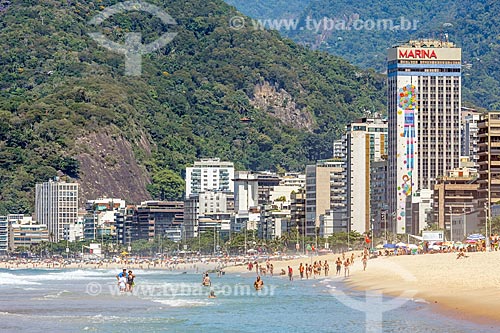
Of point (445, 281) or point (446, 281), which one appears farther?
point (445, 281)

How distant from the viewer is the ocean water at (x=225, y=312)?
52.4 m

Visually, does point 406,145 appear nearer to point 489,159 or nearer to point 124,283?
point 489,159

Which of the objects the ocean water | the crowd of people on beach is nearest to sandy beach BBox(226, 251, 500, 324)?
the ocean water

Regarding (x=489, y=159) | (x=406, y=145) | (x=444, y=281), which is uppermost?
(x=406, y=145)

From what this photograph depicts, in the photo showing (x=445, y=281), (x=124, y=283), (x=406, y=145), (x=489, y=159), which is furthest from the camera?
(x=406, y=145)

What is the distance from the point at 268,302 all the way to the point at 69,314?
1078 centimetres

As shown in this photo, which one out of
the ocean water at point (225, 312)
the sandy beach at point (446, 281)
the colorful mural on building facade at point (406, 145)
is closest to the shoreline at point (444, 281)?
the sandy beach at point (446, 281)

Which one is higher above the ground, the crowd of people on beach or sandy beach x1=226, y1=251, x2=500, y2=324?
sandy beach x1=226, y1=251, x2=500, y2=324

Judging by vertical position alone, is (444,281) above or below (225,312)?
above

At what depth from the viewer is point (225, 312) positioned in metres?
60.6

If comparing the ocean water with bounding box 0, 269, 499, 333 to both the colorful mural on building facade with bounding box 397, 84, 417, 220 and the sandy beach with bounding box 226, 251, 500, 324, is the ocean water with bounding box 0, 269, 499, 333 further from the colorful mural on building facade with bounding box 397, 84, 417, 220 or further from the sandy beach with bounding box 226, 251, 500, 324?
the colorful mural on building facade with bounding box 397, 84, 417, 220

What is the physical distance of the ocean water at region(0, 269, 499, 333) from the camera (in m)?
52.4

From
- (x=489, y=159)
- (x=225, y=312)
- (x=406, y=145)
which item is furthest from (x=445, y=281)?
(x=406, y=145)

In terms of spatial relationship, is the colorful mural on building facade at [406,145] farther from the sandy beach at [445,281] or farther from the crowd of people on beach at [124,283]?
the crowd of people on beach at [124,283]
